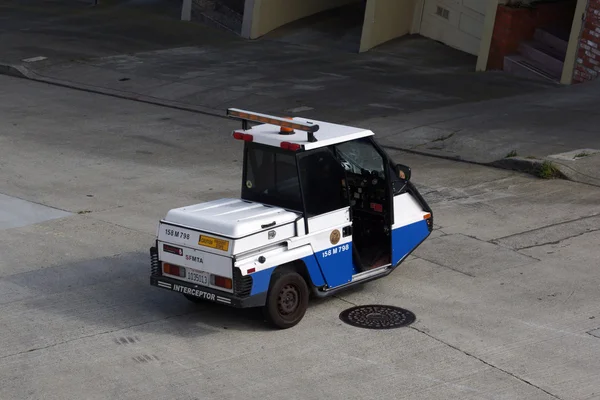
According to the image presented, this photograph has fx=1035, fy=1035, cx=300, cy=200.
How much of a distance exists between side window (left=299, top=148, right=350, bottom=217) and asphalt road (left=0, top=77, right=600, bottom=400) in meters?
1.12

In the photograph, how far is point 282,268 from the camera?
10148 millimetres

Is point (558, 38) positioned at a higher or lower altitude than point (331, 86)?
higher

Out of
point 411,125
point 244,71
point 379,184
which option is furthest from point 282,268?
point 244,71

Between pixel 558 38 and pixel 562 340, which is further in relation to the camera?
pixel 558 38

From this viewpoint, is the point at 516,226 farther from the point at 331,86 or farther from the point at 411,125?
the point at 331,86

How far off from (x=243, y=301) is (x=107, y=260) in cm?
303

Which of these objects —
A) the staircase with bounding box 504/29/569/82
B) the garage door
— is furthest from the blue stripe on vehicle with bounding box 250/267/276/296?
the garage door

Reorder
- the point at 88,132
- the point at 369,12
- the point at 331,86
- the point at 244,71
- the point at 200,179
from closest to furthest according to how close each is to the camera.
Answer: the point at 200,179, the point at 88,132, the point at 331,86, the point at 244,71, the point at 369,12

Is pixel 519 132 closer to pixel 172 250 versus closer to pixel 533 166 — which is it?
pixel 533 166

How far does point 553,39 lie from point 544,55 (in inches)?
22.3

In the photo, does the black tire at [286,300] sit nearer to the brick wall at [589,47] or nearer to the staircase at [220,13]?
the brick wall at [589,47]

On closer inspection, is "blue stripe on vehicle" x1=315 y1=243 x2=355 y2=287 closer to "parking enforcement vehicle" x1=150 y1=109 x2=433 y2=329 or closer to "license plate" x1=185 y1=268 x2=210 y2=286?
"parking enforcement vehicle" x1=150 y1=109 x2=433 y2=329

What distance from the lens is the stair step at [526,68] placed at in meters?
22.5

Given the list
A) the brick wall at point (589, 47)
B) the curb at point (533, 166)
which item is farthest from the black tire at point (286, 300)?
the brick wall at point (589, 47)
